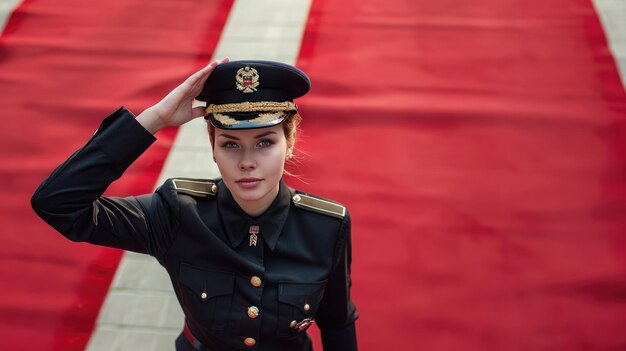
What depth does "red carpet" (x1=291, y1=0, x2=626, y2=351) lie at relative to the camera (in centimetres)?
232

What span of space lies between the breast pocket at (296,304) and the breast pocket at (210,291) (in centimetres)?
12

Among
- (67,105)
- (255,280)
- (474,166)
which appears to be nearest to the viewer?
(255,280)

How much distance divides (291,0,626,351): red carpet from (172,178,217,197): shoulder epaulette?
92 centimetres

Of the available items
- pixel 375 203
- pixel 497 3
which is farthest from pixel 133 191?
pixel 497 3

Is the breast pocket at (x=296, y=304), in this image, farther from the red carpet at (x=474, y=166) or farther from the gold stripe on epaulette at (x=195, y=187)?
the red carpet at (x=474, y=166)

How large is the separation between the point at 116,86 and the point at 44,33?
68cm

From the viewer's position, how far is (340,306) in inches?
66.5

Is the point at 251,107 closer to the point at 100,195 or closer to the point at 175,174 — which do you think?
the point at 100,195

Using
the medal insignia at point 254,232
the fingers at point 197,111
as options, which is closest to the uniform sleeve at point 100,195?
the fingers at point 197,111

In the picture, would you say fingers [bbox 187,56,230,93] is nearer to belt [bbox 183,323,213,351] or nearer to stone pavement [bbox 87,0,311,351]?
belt [bbox 183,323,213,351]

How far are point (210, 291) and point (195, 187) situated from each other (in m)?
0.25

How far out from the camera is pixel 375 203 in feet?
8.77

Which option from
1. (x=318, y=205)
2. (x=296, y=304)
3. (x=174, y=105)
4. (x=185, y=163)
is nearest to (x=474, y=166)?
(x=185, y=163)

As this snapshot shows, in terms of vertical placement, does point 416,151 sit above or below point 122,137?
below
